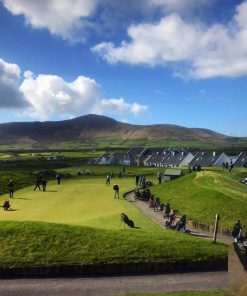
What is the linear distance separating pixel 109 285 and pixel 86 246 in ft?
13.7

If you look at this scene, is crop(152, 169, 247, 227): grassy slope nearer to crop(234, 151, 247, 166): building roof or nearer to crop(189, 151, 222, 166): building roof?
crop(234, 151, 247, 166): building roof

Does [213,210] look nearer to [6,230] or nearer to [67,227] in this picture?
[67,227]

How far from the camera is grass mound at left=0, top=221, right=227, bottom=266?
26.6 m

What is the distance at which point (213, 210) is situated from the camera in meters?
43.8

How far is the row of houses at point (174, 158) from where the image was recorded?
152 m

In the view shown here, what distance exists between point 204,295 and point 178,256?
5.42 m

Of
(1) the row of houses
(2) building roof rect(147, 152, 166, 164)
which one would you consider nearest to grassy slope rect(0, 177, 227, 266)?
(1) the row of houses

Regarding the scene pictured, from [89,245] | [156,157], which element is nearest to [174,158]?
[156,157]

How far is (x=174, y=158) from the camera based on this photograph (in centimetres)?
16938

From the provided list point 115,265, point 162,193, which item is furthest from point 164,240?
point 162,193

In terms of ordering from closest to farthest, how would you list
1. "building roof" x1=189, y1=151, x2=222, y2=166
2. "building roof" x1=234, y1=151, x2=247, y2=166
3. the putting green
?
the putting green
"building roof" x1=234, y1=151, x2=247, y2=166
"building roof" x1=189, y1=151, x2=222, y2=166

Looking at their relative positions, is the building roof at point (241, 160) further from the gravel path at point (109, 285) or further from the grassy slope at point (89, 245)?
the gravel path at point (109, 285)

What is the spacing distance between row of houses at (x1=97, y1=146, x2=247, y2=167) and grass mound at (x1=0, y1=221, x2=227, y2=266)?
105 meters

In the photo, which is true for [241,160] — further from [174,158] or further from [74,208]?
[74,208]
